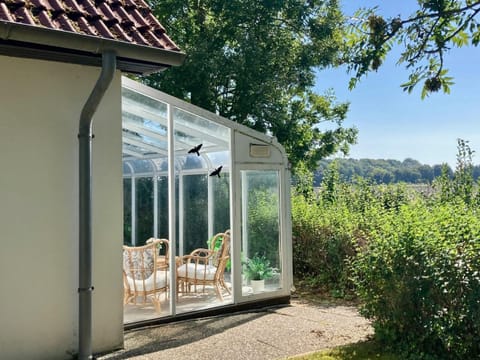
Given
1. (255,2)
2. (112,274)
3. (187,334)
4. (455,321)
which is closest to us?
(455,321)

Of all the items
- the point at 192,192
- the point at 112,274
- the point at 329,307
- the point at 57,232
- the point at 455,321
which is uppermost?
the point at 192,192

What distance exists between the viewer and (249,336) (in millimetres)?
6215

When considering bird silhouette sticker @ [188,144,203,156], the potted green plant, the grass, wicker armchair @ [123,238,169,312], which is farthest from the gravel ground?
bird silhouette sticker @ [188,144,203,156]

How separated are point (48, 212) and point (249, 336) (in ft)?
9.35

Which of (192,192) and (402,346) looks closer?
(402,346)

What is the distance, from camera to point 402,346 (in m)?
5.25

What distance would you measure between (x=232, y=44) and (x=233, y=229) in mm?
6926

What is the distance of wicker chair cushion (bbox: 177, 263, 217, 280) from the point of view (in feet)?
24.1

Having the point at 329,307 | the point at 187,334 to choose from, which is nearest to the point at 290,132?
the point at 329,307

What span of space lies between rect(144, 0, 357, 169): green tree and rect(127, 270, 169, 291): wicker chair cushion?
6.63 m

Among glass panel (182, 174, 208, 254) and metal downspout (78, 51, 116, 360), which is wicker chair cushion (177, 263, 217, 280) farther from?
metal downspout (78, 51, 116, 360)

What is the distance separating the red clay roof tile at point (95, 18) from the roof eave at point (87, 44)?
0.10m

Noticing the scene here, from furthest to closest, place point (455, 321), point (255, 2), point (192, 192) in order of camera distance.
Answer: point (255, 2) < point (192, 192) < point (455, 321)

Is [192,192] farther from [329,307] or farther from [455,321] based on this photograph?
[455,321]
